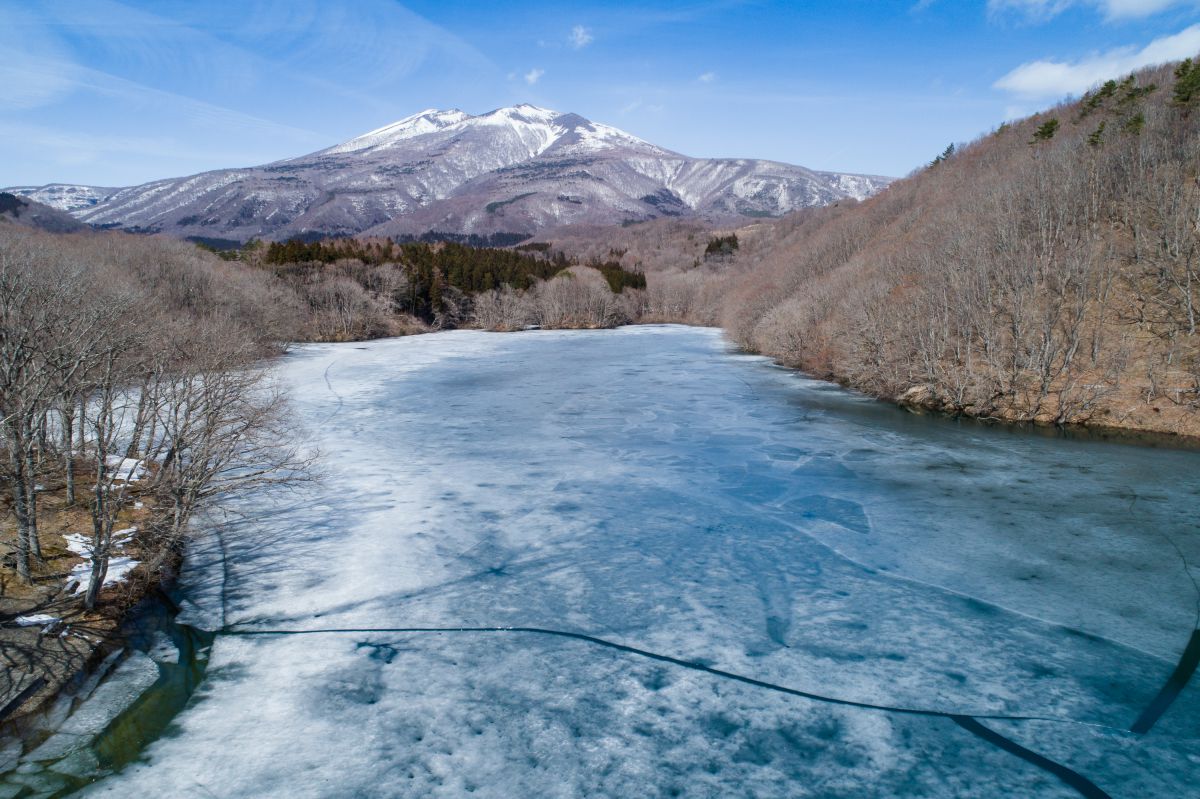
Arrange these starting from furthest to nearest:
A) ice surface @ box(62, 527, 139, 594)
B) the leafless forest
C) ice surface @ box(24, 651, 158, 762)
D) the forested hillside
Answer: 1. the forested hillside
2. the leafless forest
3. ice surface @ box(62, 527, 139, 594)
4. ice surface @ box(24, 651, 158, 762)

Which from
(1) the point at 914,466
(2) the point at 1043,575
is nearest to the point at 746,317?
(1) the point at 914,466

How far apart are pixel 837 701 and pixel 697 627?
2366 mm

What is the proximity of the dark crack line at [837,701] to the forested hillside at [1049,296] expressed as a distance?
74.3 feet

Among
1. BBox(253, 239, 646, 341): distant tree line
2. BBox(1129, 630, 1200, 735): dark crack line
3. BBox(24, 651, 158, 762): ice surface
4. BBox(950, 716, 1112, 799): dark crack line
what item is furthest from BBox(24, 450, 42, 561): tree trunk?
BBox(253, 239, 646, 341): distant tree line

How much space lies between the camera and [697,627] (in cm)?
992

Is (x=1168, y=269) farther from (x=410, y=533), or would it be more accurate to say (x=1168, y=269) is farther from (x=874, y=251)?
(x=410, y=533)

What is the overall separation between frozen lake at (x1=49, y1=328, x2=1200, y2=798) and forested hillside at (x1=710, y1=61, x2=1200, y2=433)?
22.1 feet

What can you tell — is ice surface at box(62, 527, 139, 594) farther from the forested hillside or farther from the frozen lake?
the forested hillside

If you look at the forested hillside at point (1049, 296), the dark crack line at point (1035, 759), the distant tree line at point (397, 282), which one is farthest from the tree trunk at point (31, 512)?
the distant tree line at point (397, 282)

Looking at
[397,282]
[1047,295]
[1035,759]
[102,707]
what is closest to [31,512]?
[102,707]

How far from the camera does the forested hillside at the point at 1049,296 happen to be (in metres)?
26.6

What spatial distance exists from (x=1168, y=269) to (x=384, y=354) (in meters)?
47.1

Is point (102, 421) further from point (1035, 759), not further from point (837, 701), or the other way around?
point (1035, 759)

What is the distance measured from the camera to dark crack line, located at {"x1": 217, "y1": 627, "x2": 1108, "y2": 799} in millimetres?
6801
